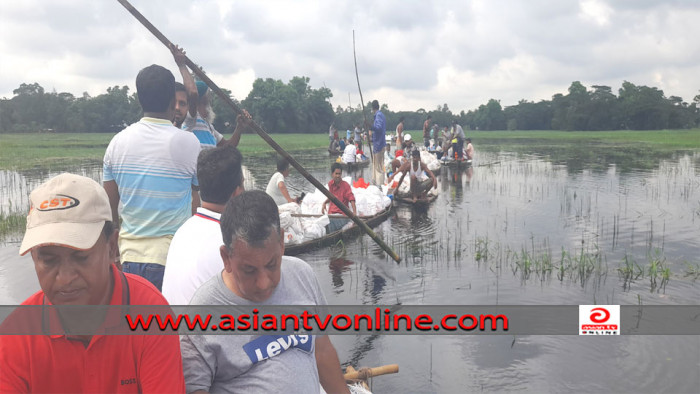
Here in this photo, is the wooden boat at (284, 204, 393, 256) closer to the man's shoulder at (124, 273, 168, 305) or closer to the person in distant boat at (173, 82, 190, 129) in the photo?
the person in distant boat at (173, 82, 190, 129)

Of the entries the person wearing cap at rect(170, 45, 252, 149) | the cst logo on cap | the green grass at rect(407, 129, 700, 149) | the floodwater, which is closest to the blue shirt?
the floodwater

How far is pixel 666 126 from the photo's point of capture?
68.3 m

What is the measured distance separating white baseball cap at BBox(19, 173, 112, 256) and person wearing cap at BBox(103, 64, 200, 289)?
1.61 metres

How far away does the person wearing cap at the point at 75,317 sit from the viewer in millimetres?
1701

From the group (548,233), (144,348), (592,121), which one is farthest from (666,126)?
(144,348)

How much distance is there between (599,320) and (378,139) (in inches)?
395

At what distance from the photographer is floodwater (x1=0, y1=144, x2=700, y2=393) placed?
16.0ft

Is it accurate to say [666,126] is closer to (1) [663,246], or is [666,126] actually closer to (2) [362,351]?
(1) [663,246]

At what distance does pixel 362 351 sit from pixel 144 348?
3.77 meters

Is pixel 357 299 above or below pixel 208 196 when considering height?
below

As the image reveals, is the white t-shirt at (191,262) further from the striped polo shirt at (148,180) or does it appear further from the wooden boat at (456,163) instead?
the wooden boat at (456,163)

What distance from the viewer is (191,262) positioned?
2611 mm

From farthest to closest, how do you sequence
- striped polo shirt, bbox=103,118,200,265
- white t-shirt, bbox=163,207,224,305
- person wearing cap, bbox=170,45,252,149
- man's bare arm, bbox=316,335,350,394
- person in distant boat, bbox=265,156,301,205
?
person in distant boat, bbox=265,156,301,205 → person wearing cap, bbox=170,45,252,149 → striped polo shirt, bbox=103,118,200,265 → white t-shirt, bbox=163,207,224,305 → man's bare arm, bbox=316,335,350,394

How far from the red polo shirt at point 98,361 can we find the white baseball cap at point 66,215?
21cm
